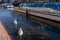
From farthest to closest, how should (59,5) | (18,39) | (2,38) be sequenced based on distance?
1. (59,5)
2. (18,39)
3. (2,38)

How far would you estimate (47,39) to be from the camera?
635 inches

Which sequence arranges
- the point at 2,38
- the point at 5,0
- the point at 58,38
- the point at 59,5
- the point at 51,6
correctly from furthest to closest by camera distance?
the point at 5,0, the point at 51,6, the point at 59,5, the point at 58,38, the point at 2,38

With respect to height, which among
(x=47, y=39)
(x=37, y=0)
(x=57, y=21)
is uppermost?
(x=47, y=39)

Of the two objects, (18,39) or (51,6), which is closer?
(18,39)

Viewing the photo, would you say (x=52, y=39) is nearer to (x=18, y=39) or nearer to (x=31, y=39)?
(x=31, y=39)

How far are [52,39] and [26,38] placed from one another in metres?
2.34

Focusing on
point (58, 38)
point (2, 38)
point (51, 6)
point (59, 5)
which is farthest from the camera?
point (51, 6)

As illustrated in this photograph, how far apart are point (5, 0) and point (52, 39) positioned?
355 feet

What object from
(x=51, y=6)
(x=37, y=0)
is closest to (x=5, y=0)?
(x=37, y=0)

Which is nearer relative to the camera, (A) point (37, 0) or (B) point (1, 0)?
(A) point (37, 0)

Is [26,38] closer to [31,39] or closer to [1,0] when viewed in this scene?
[31,39]

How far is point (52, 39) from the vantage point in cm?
1633

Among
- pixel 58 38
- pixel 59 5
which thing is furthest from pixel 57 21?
pixel 59 5

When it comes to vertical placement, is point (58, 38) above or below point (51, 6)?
above
